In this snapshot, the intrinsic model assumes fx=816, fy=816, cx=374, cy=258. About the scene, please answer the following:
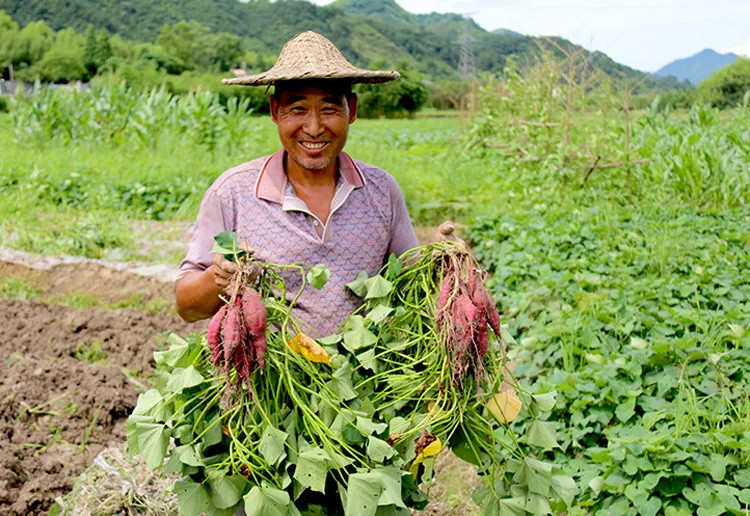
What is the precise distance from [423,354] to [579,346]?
2193mm

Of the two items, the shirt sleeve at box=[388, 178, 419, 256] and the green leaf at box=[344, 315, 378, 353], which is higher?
the shirt sleeve at box=[388, 178, 419, 256]

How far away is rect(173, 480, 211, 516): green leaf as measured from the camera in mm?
1661

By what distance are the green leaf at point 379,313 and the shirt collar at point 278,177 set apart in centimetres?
40

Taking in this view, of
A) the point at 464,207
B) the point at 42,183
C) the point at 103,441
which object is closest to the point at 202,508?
the point at 103,441

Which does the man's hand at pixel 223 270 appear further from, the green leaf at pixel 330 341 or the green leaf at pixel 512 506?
the green leaf at pixel 512 506

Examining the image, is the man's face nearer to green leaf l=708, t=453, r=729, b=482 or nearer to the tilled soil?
green leaf l=708, t=453, r=729, b=482

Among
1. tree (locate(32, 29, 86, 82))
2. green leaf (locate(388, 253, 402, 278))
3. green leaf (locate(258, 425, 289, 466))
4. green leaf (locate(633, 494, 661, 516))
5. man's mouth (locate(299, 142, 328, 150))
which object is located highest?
man's mouth (locate(299, 142, 328, 150))

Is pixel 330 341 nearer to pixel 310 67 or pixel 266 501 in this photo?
pixel 266 501

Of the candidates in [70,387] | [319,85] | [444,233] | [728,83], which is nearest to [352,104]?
[319,85]

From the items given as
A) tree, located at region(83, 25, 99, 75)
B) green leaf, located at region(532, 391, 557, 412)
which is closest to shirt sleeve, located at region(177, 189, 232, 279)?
green leaf, located at region(532, 391, 557, 412)

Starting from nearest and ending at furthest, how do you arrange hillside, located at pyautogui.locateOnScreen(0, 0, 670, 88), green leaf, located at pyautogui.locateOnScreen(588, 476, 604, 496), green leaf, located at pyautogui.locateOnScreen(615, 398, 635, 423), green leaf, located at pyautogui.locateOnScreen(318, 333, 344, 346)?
green leaf, located at pyautogui.locateOnScreen(318, 333, 344, 346) → green leaf, located at pyautogui.locateOnScreen(588, 476, 604, 496) → green leaf, located at pyautogui.locateOnScreen(615, 398, 635, 423) → hillside, located at pyautogui.locateOnScreen(0, 0, 670, 88)

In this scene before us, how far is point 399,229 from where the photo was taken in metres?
2.20

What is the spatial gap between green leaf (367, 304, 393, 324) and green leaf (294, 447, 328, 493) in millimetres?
344

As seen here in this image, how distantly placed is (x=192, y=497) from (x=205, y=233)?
66 cm
